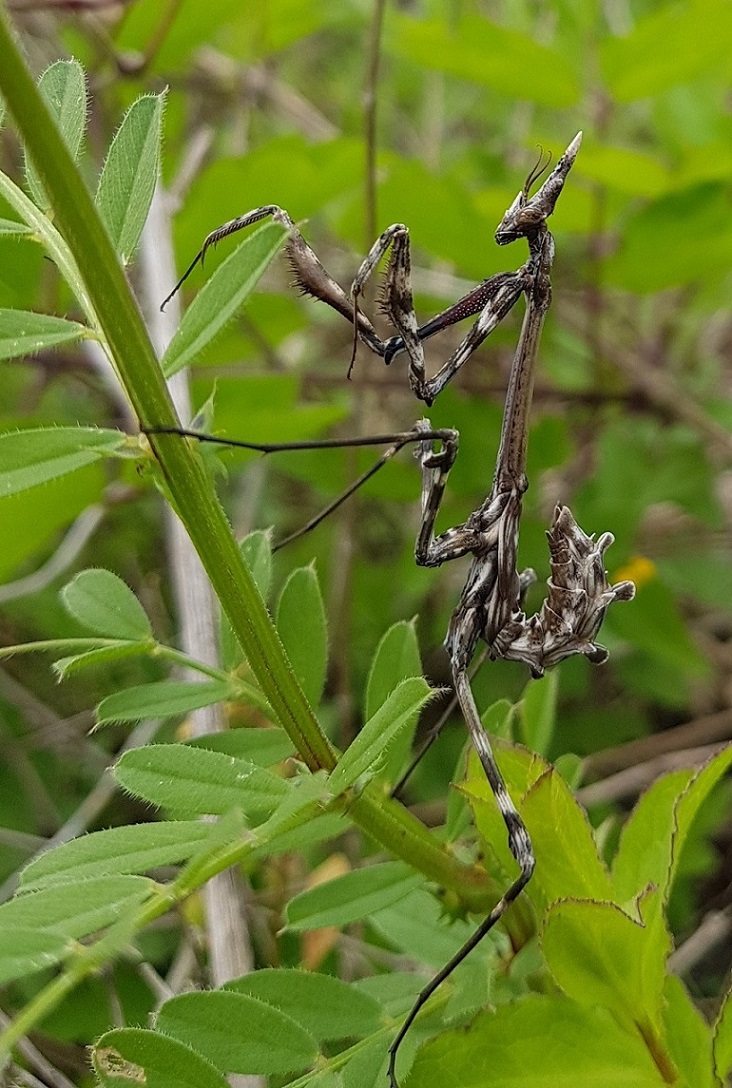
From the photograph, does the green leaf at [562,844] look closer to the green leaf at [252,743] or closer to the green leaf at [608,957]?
the green leaf at [608,957]

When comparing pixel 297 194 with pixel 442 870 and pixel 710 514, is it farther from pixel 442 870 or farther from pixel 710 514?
pixel 442 870

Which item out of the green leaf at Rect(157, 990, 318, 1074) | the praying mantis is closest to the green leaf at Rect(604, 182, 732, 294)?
the praying mantis

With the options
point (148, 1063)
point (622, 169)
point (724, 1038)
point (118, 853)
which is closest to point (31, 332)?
point (118, 853)

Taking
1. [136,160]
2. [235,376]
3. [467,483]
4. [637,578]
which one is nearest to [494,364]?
[467,483]

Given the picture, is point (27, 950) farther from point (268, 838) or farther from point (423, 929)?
point (423, 929)

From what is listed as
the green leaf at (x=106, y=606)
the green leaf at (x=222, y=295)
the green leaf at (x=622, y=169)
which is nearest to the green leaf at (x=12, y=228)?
the green leaf at (x=222, y=295)

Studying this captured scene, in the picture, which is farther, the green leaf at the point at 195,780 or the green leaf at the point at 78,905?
the green leaf at the point at 195,780
